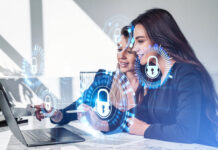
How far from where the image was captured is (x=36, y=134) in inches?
60.7

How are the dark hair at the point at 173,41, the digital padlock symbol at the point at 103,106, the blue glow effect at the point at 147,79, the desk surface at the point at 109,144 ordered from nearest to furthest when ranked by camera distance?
the desk surface at the point at 109,144 → the dark hair at the point at 173,41 → the blue glow effect at the point at 147,79 → the digital padlock symbol at the point at 103,106

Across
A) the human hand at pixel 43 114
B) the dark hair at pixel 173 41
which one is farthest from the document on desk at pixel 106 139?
the dark hair at pixel 173 41

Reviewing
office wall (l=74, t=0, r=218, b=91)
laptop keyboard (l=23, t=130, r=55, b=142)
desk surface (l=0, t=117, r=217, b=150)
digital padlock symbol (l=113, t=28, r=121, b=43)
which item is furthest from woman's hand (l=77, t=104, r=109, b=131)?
office wall (l=74, t=0, r=218, b=91)

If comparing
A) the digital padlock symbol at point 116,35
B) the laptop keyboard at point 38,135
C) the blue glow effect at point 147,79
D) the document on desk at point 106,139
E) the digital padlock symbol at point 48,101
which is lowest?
the document on desk at point 106,139

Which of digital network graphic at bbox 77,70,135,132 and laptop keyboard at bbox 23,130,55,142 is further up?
digital network graphic at bbox 77,70,135,132

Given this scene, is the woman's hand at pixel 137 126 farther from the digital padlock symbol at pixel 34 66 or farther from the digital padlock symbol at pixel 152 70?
the digital padlock symbol at pixel 34 66

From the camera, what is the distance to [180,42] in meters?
1.52

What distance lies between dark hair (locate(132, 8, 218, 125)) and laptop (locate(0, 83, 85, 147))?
69 centimetres

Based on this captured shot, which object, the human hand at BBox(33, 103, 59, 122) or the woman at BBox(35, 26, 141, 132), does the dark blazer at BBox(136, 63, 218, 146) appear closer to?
the woman at BBox(35, 26, 141, 132)

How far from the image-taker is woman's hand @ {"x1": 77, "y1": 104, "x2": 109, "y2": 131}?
178cm

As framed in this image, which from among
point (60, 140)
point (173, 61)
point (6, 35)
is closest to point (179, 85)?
point (173, 61)

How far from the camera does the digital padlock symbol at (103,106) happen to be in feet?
6.16

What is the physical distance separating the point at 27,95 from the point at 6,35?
1.90ft

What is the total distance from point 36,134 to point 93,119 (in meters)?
0.46
